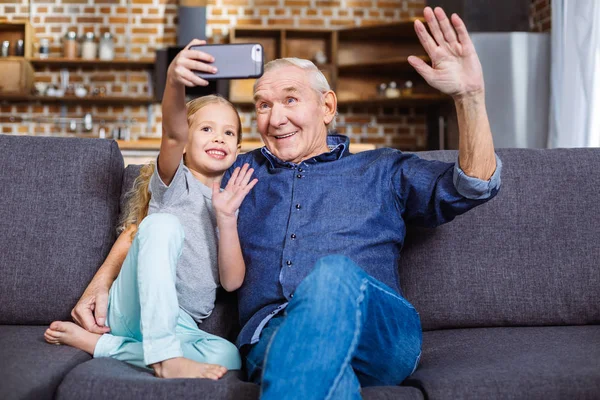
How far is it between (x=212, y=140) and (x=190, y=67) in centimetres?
31

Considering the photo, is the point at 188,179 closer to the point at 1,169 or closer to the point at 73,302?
the point at 73,302

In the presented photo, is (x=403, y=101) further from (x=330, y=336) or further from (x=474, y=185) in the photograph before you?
(x=330, y=336)

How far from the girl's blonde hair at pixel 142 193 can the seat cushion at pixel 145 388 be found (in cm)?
54

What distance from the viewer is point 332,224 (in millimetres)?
1589

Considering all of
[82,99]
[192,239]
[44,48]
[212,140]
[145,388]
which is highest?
[44,48]

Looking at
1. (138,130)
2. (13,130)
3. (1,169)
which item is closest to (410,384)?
(1,169)

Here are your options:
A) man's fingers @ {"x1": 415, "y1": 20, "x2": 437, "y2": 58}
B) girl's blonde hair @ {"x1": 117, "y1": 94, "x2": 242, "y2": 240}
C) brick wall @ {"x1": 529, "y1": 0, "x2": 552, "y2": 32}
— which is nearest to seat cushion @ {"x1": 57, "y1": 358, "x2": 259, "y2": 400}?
girl's blonde hair @ {"x1": 117, "y1": 94, "x2": 242, "y2": 240}

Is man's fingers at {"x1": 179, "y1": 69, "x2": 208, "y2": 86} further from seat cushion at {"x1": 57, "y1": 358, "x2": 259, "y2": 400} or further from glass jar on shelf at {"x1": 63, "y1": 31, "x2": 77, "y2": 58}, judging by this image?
glass jar on shelf at {"x1": 63, "y1": 31, "x2": 77, "y2": 58}

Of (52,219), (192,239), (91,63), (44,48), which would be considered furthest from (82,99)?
(192,239)

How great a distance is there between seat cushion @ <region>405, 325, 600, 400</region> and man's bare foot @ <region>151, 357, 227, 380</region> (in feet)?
1.34

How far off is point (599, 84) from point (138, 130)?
3.68m

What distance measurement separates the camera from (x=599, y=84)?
3.50 m

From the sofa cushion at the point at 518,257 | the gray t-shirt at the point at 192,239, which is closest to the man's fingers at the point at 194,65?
the gray t-shirt at the point at 192,239

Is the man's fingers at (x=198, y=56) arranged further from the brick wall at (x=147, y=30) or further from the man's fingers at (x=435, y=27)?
the brick wall at (x=147, y=30)
